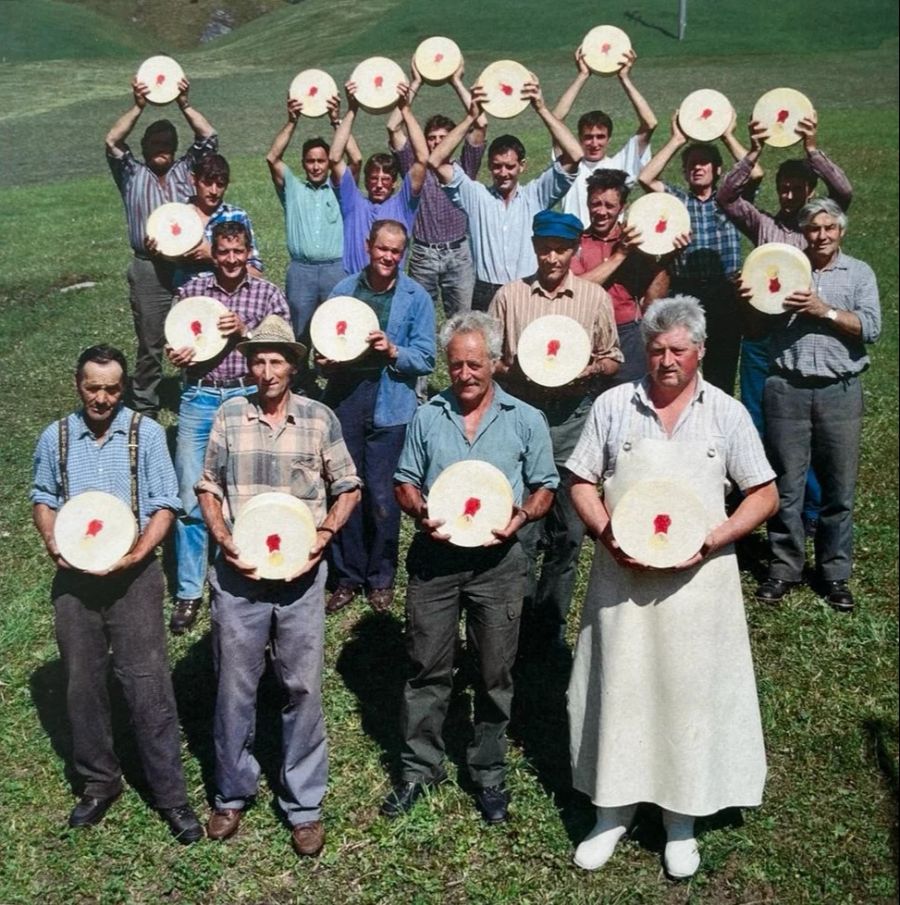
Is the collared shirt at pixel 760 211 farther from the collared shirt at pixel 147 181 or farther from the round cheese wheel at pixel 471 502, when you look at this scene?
the collared shirt at pixel 147 181

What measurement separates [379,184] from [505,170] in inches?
33.0

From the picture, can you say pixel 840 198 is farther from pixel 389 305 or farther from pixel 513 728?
pixel 513 728

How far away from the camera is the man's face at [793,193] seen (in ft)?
20.8

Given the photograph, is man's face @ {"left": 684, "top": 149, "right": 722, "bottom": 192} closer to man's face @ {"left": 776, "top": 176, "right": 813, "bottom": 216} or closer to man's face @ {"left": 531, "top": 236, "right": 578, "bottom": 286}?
man's face @ {"left": 776, "top": 176, "right": 813, "bottom": 216}

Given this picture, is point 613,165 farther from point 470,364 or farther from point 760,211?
point 470,364

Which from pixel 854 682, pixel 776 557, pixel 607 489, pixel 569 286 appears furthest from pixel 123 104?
pixel 854 682

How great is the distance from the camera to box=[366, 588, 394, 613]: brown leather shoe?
19.8 ft

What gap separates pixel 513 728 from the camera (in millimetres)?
5133

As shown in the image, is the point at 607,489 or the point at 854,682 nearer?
the point at 607,489

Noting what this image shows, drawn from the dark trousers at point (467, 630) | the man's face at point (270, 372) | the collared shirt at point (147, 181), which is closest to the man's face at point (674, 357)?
the dark trousers at point (467, 630)

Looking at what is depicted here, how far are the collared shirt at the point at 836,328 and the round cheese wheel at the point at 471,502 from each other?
248cm

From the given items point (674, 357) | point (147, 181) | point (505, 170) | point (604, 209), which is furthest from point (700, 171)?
point (147, 181)

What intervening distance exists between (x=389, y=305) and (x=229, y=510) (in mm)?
1756

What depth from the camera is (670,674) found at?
13.5ft
